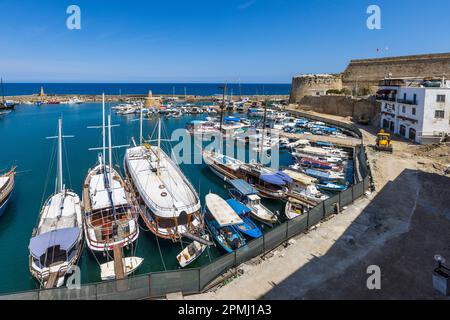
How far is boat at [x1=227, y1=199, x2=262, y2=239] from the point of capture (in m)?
15.8

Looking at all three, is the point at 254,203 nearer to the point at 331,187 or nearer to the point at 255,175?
the point at 255,175

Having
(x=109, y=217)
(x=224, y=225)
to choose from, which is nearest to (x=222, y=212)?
(x=224, y=225)

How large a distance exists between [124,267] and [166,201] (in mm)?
4176

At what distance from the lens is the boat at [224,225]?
15090 millimetres

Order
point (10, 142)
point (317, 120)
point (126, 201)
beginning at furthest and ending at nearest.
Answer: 1. point (317, 120)
2. point (10, 142)
3. point (126, 201)

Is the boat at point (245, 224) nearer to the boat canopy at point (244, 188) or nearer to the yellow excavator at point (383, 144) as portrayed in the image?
the boat canopy at point (244, 188)

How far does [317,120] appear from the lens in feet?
168

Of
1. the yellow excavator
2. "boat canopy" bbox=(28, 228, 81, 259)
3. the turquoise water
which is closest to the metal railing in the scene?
the turquoise water

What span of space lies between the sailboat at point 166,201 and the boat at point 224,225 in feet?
2.86

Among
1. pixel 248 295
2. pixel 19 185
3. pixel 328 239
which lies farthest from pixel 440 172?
pixel 19 185

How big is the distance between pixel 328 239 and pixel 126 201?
10.6 metres
